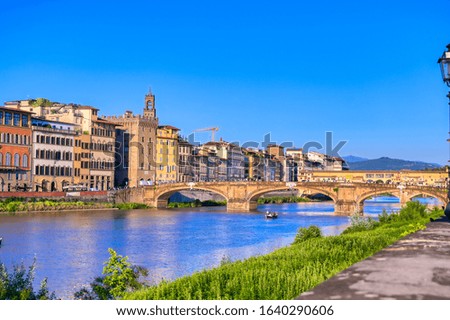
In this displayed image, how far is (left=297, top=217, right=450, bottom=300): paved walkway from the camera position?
3.83m

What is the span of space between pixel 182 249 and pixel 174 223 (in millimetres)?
18127

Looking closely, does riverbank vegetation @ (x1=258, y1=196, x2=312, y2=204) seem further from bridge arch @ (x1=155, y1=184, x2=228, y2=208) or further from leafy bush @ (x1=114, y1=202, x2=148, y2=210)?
leafy bush @ (x1=114, y1=202, x2=148, y2=210)

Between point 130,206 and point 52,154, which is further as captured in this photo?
point 130,206

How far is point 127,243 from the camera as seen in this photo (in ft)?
110

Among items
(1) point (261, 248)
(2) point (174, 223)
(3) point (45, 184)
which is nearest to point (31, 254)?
(1) point (261, 248)

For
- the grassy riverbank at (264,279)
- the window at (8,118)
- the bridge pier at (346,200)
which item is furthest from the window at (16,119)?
the grassy riverbank at (264,279)

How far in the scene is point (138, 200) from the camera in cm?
7525

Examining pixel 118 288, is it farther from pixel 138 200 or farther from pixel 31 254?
pixel 138 200

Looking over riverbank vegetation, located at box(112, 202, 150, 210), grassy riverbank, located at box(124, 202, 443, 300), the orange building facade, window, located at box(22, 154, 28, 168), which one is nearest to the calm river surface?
grassy riverbank, located at box(124, 202, 443, 300)

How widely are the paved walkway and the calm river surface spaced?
36.7ft

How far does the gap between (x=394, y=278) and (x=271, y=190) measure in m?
67.4

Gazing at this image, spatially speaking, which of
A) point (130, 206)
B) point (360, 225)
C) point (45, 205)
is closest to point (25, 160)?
point (45, 205)

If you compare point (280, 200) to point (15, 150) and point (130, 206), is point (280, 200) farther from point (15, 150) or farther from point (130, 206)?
point (15, 150)
